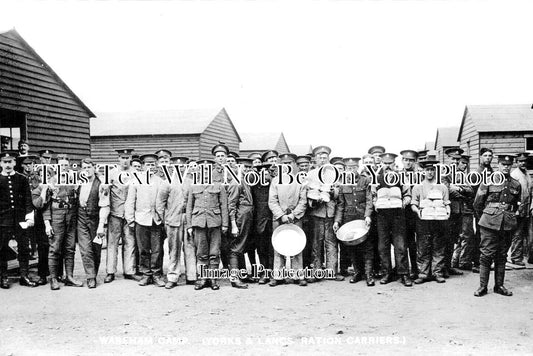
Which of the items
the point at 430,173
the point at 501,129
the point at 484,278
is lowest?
the point at 484,278

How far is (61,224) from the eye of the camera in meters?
6.75

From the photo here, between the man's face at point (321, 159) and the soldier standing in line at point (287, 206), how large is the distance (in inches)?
19.3

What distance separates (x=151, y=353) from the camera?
13.6ft

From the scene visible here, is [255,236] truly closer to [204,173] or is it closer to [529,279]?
[204,173]

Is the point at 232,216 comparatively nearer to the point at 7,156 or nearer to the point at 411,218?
the point at 411,218

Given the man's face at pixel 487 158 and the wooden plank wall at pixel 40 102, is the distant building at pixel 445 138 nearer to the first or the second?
the man's face at pixel 487 158

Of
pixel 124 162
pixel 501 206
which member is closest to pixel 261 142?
pixel 124 162

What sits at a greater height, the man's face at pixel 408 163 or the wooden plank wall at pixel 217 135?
the wooden plank wall at pixel 217 135

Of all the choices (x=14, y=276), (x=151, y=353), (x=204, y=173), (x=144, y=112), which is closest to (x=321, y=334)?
(x=151, y=353)

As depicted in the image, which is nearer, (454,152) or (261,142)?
(454,152)

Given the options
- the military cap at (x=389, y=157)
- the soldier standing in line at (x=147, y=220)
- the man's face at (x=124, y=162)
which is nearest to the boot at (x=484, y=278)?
the military cap at (x=389, y=157)

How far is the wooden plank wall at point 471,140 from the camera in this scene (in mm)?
19031

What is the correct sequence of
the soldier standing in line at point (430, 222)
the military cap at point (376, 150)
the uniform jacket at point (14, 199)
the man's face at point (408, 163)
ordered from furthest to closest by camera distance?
the military cap at point (376, 150) < the man's face at point (408, 163) < the soldier standing in line at point (430, 222) < the uniform jacket at point (14, 199)

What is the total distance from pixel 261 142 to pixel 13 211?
91.4ft
